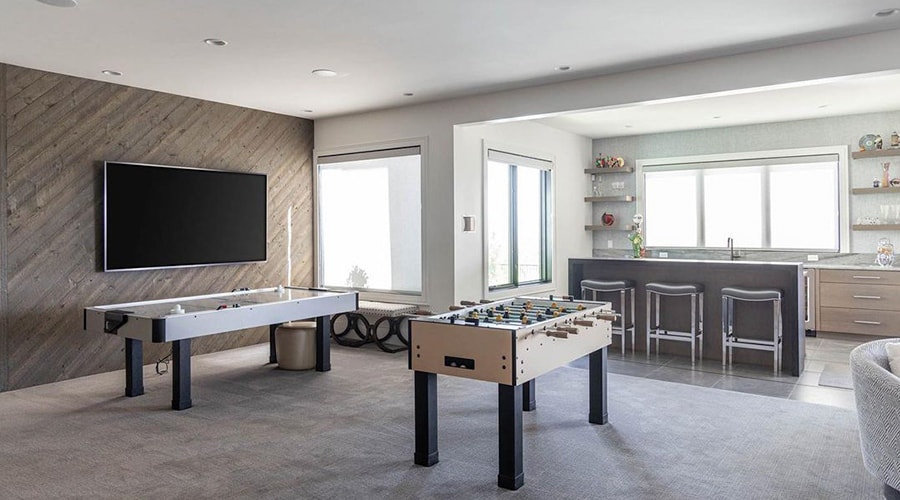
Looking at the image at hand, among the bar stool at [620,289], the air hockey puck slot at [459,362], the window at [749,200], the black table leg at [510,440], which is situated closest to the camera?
the black table leg at [510,440]

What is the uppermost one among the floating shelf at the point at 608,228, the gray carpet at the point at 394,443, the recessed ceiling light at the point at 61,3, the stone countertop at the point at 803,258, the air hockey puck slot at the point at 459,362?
the recessed ceiling light at the point at 61,3

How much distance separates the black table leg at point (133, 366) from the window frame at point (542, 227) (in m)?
3.23

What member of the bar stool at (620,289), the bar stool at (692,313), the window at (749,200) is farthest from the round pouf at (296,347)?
the window at (749,200)

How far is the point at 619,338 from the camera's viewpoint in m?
6.26

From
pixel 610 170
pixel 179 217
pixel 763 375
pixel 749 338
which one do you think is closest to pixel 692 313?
pixel 749 338

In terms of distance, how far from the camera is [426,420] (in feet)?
10.6

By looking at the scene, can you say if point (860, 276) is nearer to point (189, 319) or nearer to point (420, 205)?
point (420, 205)

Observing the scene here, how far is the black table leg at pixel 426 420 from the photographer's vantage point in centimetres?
321

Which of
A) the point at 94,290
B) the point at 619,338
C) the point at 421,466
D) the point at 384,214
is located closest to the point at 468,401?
the point at 421,466

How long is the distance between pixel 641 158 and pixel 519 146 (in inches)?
92.2

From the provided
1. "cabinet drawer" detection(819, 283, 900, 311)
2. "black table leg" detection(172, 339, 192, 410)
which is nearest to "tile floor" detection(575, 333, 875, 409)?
"cabinet drawer" detection(819, 283, 900, 311)

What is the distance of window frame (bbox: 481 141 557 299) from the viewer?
6352mm

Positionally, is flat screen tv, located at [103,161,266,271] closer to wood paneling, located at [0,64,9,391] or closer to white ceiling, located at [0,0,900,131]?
wood paneling, located at [0,64,9,391]

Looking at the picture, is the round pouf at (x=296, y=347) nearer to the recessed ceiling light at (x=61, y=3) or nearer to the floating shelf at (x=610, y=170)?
the recessed ceiling light at (x=61, y=3)
